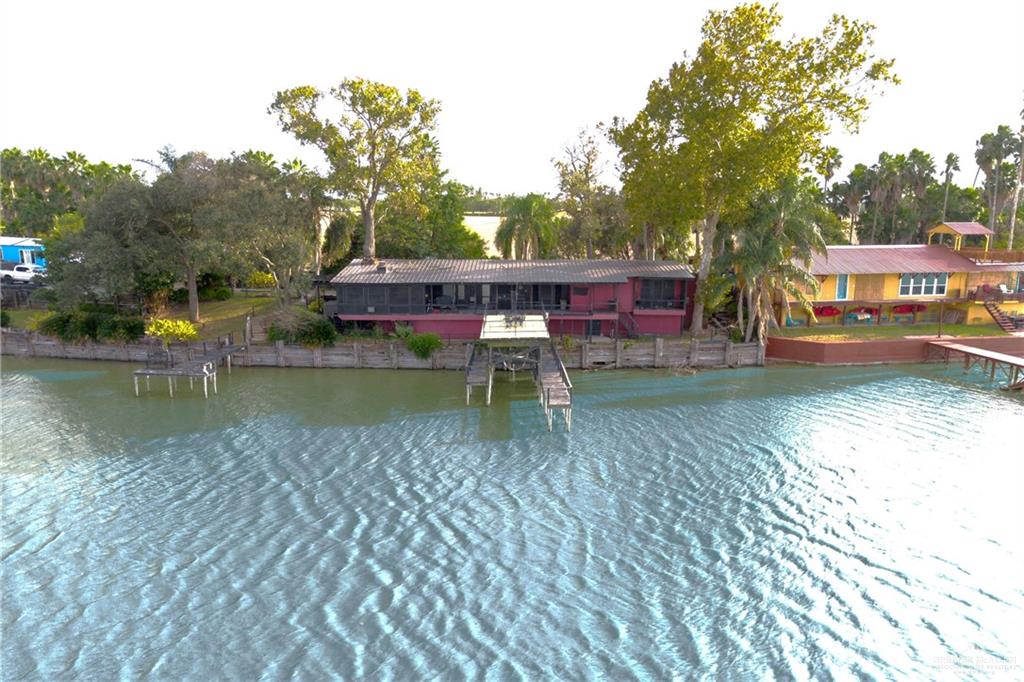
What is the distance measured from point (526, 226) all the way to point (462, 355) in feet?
64.9

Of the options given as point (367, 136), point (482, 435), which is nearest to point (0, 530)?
point (482, 435)

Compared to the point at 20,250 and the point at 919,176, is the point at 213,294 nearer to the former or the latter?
the point at 20,250

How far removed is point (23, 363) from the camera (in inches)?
1708

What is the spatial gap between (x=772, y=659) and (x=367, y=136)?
43.6 metres

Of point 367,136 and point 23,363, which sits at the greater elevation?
point 367,136

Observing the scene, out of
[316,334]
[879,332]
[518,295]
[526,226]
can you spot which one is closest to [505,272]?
[518,295]

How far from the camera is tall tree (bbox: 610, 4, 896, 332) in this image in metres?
39.8

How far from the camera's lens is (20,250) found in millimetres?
66125

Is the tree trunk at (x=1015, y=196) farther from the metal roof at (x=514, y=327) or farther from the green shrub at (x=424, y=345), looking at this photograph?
the green shrub at (x=424, y=345)

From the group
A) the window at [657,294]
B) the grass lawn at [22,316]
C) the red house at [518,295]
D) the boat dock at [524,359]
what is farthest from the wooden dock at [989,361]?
the grass lawn at [22,316]

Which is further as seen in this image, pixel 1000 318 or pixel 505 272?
pixel 1000 318

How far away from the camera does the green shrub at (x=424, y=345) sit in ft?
132

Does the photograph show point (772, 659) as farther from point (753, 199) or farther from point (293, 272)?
point (293, 272)

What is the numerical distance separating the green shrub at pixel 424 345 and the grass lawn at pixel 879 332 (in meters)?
26.8
